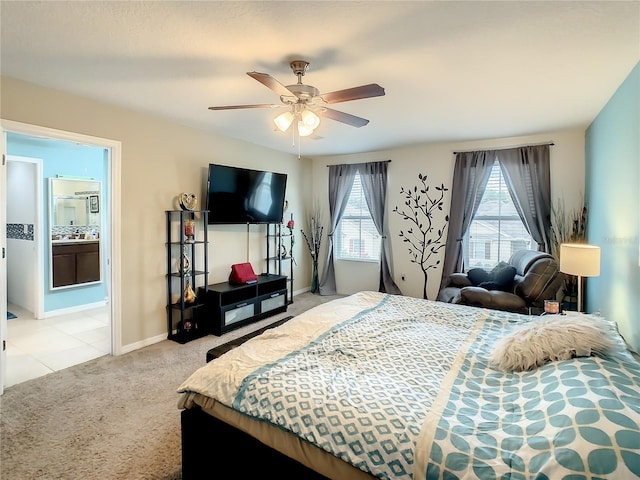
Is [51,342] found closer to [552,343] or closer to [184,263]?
[184,263]

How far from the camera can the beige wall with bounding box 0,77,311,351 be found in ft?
9.18

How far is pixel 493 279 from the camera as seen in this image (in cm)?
389

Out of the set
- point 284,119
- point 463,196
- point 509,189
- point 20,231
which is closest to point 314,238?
point 463,196

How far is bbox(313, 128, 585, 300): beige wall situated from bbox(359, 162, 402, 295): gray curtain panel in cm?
9

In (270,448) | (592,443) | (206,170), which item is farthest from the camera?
(206,170)

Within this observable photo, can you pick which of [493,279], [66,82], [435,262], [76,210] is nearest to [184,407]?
[66,82]

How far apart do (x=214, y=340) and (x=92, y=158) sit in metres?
3.75

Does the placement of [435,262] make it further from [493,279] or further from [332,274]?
[332,274]

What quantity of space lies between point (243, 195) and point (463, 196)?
3127 millimetres

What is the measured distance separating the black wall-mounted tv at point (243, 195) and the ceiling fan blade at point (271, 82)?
82.4 inches

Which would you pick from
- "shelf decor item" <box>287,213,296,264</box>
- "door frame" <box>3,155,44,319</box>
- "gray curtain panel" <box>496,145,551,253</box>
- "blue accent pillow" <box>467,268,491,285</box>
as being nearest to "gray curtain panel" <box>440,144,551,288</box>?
"gray curtain panel" <box>496,145,551,253</box>

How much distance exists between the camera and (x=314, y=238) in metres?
6.11

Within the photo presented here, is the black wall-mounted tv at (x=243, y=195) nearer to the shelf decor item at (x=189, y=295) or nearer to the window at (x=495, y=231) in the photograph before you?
the shelf decor item at (x=189, y=295)

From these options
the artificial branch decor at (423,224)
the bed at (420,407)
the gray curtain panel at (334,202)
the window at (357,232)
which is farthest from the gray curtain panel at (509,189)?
the bed at (420,407)
